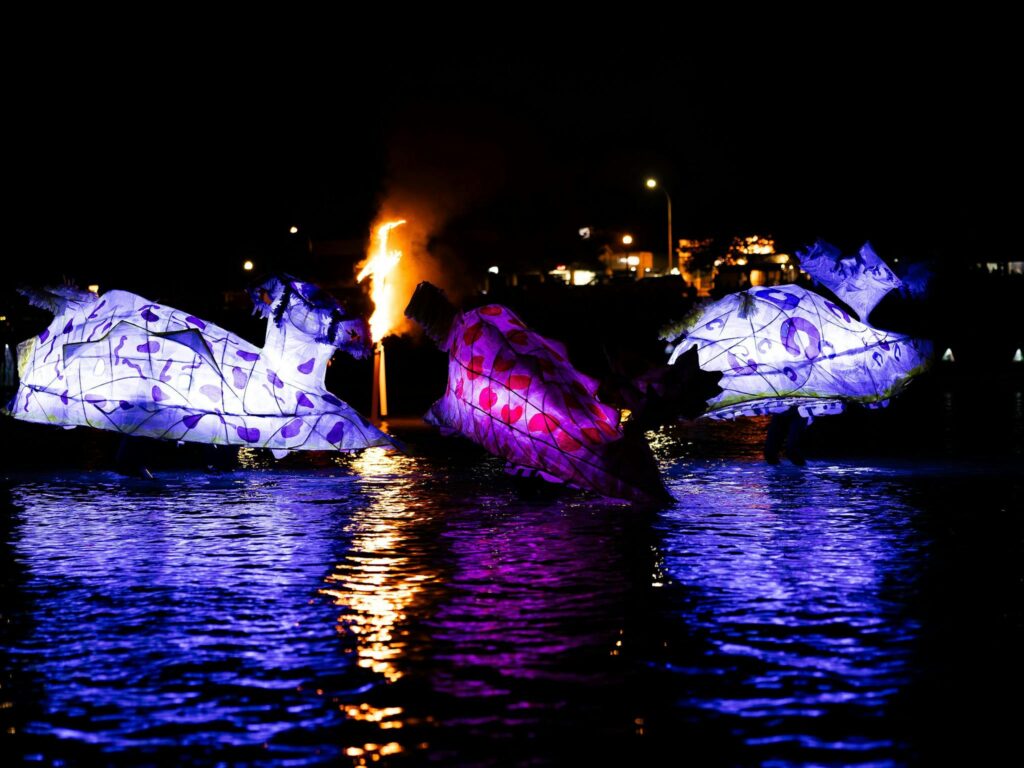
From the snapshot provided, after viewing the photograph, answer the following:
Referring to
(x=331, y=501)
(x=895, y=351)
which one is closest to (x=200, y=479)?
(x=331, y=501)

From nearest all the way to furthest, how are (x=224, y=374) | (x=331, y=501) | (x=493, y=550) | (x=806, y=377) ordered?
(x=493, y=550) < (x=331, y=501) < (x=224, y=374) < (x=806, y=377)

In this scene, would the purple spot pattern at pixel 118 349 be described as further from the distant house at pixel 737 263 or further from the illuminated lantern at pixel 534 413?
the distant house at pixel 737 263

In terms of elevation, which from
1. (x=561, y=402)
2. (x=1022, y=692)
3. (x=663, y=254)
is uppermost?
(x=663, y=254)

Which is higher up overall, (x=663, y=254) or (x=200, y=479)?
(x=663, y=254)

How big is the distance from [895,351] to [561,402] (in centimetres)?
669

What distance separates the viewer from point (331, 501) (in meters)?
16.0

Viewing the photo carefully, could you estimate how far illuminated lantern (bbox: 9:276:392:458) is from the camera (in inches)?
668

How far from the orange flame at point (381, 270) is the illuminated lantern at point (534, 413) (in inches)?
310

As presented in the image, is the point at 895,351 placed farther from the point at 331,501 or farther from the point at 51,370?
the point at 51,370

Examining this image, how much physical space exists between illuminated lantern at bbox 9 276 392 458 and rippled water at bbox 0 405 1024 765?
33.2 inches

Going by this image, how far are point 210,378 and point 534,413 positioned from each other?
4.11m

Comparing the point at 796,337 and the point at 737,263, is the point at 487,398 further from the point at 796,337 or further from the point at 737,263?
the point at 737,263

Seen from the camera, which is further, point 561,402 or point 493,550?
point 561,402

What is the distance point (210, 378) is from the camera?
1711 centimetres
